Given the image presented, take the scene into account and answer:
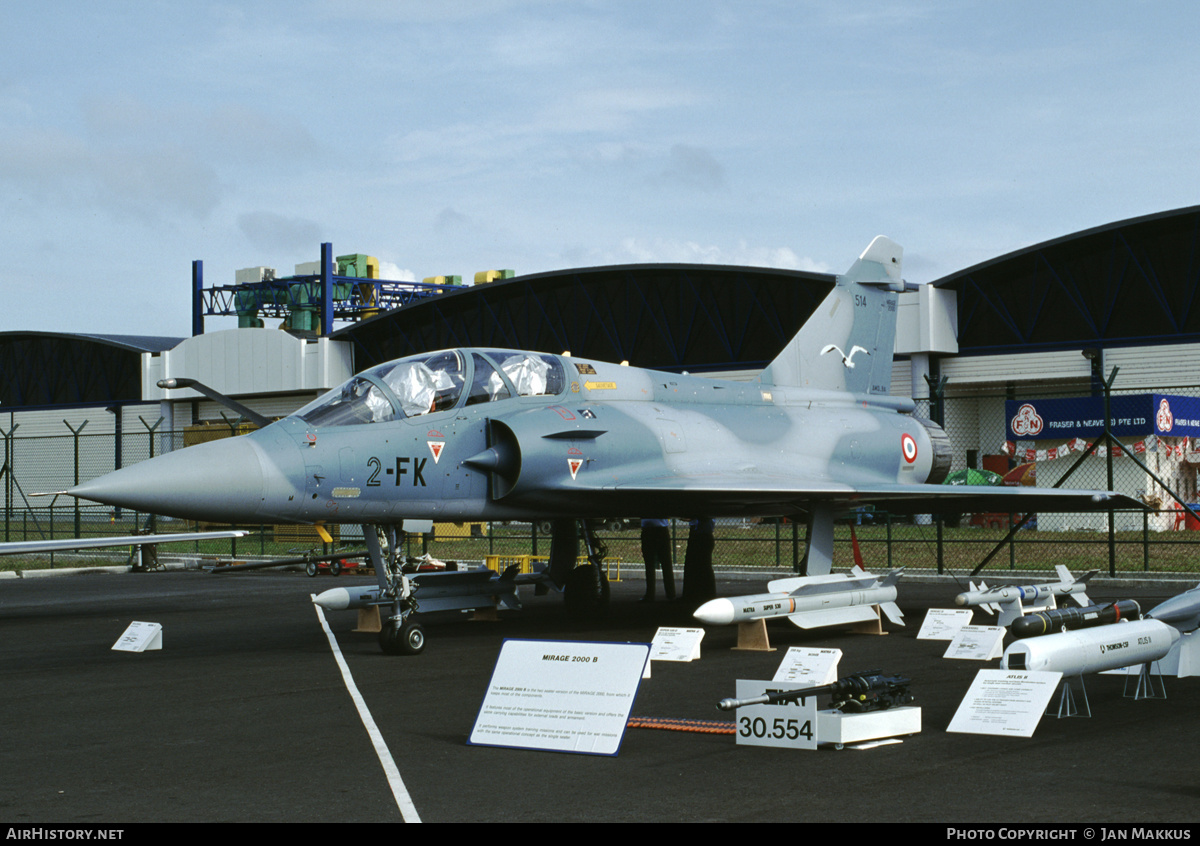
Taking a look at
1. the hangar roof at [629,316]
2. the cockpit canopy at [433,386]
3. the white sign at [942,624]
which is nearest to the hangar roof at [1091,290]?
the hangar roof at [629,316]

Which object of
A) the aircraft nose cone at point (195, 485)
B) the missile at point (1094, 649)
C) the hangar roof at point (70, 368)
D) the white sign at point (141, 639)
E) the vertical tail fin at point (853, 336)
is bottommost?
the white sign at point (141, 639)

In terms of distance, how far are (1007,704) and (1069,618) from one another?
6.49 feet

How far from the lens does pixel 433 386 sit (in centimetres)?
1218

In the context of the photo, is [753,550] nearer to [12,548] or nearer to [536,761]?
[12,548]

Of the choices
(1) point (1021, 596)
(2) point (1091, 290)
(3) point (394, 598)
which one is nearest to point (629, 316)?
(2) point (1091, 290)

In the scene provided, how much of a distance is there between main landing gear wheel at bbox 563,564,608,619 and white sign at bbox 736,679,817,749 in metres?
7.97

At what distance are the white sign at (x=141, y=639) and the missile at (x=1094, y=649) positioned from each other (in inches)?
334

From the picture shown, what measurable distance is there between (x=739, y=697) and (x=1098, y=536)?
70.9 ft

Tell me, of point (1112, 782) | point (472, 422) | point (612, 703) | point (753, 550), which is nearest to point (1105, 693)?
point (1112, 782)

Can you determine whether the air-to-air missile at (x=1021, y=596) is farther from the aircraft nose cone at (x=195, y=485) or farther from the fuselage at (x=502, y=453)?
the aircraft nose cone at (x=195, y=485)

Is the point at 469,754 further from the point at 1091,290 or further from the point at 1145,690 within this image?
the point at 1091,290

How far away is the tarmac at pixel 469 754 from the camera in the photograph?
560 cm

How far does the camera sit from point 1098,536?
26.4 m

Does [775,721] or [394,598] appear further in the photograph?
[394,598]
